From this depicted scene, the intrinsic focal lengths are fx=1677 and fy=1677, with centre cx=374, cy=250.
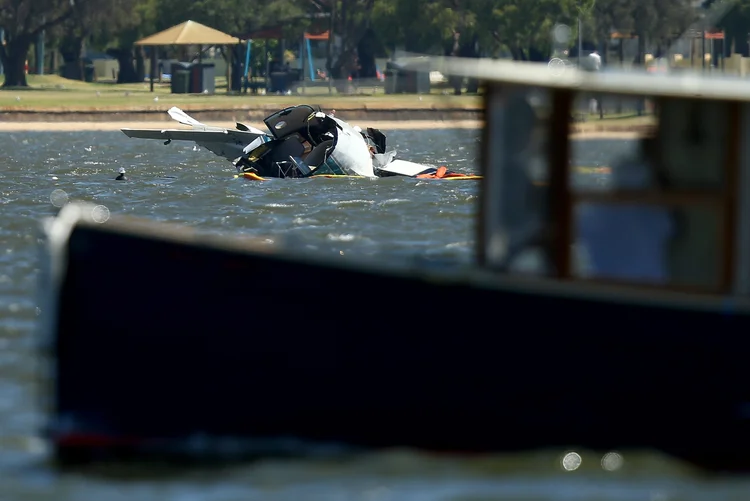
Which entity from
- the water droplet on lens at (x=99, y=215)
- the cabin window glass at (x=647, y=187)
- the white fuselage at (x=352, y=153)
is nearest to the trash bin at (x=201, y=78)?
the white fuselage at (x=352, y=153)

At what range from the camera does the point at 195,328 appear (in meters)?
Answer: 10.1

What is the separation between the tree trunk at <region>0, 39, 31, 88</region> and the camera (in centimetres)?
7938

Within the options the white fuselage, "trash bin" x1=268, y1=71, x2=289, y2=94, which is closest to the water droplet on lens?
the white fuselage

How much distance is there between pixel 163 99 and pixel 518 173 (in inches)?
2347

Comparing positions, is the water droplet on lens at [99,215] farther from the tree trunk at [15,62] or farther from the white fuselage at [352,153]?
the tree trunk at [15,62]

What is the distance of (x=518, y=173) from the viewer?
985 cm

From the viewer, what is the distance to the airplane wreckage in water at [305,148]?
34375 millimetres

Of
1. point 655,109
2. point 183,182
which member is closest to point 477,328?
point 655,109

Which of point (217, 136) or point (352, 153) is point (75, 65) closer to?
point (217, 136)

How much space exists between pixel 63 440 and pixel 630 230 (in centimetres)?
369

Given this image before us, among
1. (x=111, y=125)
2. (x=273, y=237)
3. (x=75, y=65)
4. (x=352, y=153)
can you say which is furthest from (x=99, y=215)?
(x=75, y=65)

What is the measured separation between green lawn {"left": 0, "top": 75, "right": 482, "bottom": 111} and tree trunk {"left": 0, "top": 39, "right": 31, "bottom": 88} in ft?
2.64

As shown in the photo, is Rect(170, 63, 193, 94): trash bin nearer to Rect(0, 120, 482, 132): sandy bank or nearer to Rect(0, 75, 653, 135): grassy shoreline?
Rect(0, 75, 653, 135): grassy shoreline

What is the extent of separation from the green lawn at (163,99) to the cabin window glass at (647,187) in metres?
48.4
